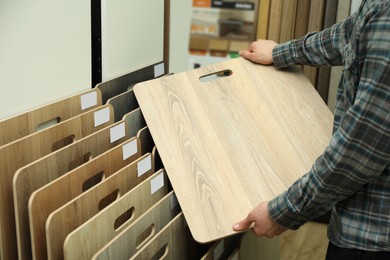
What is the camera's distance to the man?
0.90 m

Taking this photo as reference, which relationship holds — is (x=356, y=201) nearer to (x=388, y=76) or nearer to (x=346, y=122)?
(x=346, y=122)

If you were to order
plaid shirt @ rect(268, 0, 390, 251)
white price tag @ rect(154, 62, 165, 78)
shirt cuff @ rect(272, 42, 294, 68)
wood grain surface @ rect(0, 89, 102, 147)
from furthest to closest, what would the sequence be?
white price tag @ rect(154, 62, 165, 78)
shirt cuff @ rect(272, 42, 294, 68)
wood grain surface @ rect(0, 89, 102, 147)
plaid shirt @ rect(268, 0, 390, 251)

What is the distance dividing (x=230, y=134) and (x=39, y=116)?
48cm

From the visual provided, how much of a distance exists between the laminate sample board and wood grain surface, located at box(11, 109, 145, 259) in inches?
6.0

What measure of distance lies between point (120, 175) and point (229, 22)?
42 cm

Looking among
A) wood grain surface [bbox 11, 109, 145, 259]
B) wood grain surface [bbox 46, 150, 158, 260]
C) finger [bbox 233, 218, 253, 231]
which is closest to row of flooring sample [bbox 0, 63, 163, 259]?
wood grain surface [bbox 11, 109, 145, 259]

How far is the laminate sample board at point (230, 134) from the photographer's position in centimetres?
117

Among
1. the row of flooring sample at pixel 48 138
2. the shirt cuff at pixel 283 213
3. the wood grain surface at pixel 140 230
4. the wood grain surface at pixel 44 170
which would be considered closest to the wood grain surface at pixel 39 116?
the row of flooring sample at pixel 48 138

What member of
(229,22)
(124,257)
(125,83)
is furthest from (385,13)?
(125,83)

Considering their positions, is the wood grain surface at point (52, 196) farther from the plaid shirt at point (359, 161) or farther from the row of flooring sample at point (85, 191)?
the plaid shirt at point (359, 161)

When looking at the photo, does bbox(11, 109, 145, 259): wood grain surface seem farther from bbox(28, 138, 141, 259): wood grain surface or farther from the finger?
the finger

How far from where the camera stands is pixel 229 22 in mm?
1088

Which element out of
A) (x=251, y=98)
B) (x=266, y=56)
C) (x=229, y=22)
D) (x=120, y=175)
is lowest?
(x=120, y=175)

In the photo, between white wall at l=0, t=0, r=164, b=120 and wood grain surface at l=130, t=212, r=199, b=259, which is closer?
wood grain surface at l=130, t=212, r=199, b=259
